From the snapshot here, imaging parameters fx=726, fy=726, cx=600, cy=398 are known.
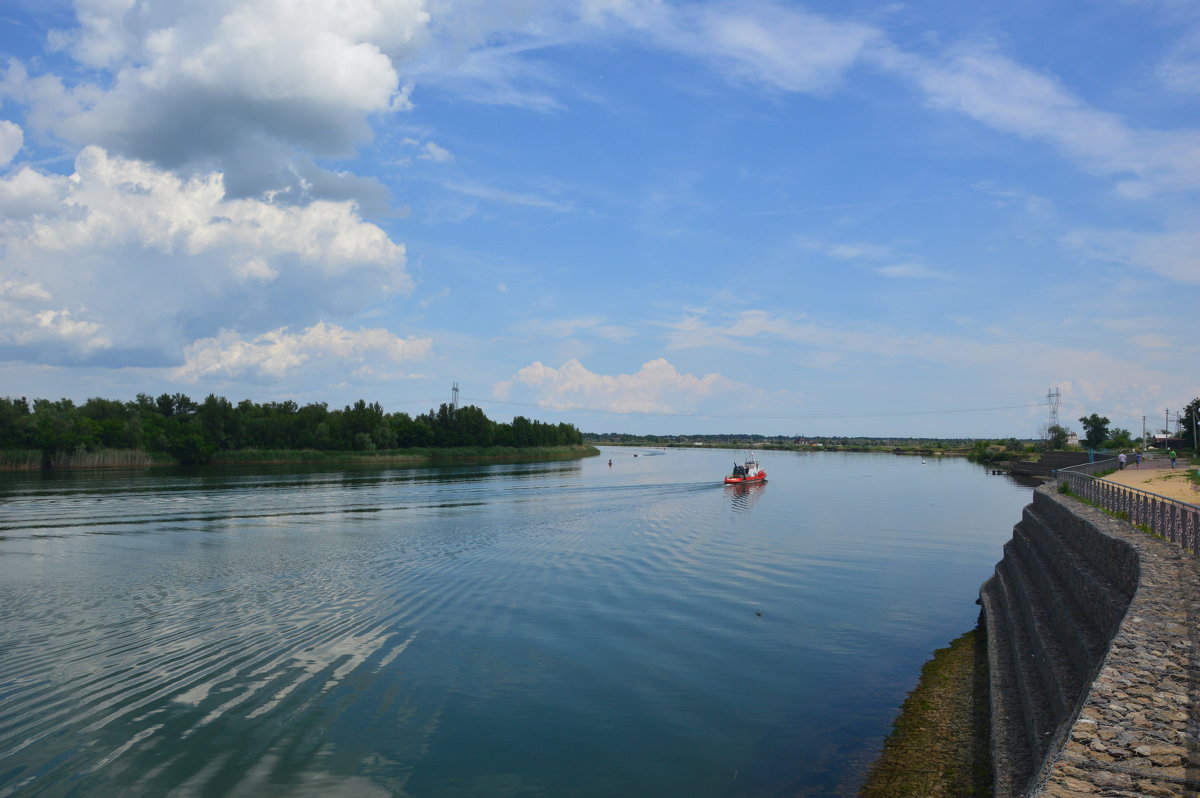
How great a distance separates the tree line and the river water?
2877 inches

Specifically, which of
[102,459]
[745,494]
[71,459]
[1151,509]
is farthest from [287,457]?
[1151,509]

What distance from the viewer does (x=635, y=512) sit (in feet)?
174

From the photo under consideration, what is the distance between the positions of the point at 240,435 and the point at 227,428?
2.36 meters

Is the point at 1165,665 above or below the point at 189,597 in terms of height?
above

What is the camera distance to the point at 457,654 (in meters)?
18.3

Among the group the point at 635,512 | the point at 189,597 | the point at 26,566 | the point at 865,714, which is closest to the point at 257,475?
the point at 635,512

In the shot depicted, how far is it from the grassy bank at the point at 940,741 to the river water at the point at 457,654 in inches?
20.0

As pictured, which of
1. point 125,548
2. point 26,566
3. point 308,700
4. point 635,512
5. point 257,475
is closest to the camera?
point 308,700

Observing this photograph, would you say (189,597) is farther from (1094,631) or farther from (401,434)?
(401,434)

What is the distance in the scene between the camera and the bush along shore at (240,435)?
97.3 m

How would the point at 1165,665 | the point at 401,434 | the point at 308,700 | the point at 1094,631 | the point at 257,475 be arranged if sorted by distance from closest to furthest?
the point at 1165,665
the point at 1094,631
the point at 308,700
the point at 257,475
the point at 401,434

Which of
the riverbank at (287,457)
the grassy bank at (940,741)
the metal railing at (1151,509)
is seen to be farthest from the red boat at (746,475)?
the grassy bank at (940,741)

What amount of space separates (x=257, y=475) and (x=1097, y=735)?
91621mm

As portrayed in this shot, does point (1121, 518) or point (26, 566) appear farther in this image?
point (26, 566)
